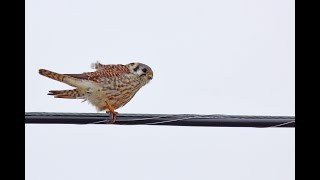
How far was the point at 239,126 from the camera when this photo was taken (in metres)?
3.29

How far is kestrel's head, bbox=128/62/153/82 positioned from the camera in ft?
15.1

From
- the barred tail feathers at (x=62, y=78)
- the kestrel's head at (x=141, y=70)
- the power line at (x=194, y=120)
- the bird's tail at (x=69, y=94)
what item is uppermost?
the kestrel's head at (x=141, y=70)

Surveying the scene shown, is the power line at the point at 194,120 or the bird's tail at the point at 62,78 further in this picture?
the bird's tail at the point at 62,78

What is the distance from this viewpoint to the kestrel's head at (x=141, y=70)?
4.62 meters

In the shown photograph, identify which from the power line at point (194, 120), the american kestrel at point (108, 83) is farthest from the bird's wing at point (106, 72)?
the power line at point (194, 120)

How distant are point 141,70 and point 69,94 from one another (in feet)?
1.83

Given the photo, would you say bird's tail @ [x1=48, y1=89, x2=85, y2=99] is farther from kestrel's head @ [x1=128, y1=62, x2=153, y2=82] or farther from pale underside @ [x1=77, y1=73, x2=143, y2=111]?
kestrel's head @ [x1=128, y1=62, x2=153, y2=82]

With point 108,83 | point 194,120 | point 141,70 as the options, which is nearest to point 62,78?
point 108,83

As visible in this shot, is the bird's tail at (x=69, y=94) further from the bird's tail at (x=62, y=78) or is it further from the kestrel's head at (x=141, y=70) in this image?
the kestrel's head at (x=141, y=70)

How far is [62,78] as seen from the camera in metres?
4.27
